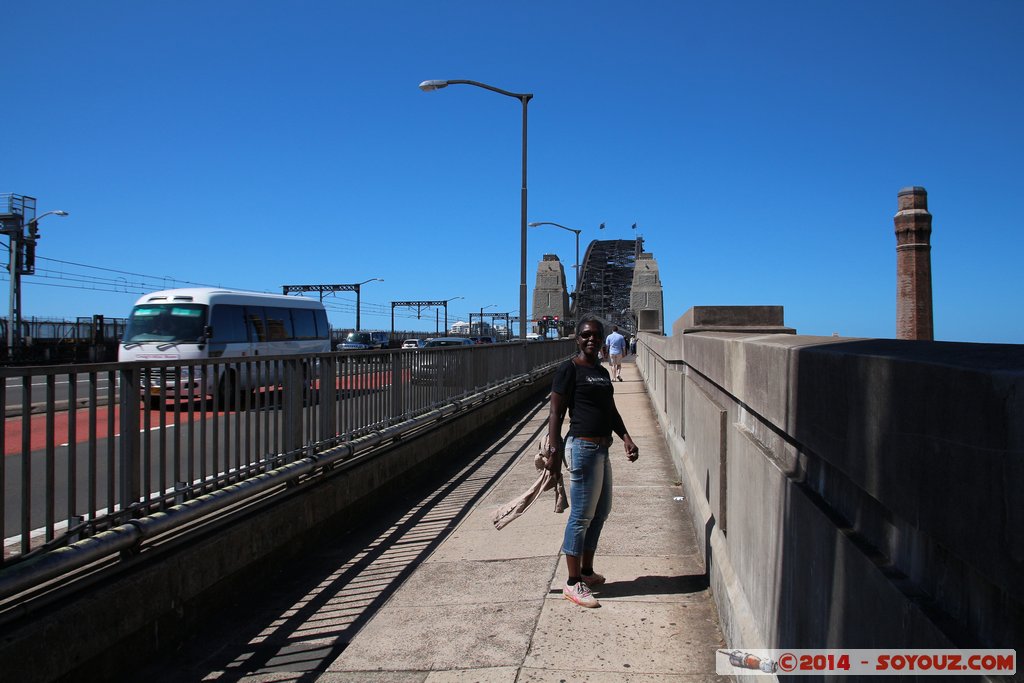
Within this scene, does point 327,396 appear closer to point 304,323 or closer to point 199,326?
point 199,326

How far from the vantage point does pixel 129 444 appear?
178 inches

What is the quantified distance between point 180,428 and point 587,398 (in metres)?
2.76

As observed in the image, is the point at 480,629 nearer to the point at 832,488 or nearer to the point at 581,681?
the point at 581,681

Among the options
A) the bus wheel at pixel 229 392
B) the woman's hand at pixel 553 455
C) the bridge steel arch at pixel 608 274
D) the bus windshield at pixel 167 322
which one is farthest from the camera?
the bridge steel arch at pixel 608 274

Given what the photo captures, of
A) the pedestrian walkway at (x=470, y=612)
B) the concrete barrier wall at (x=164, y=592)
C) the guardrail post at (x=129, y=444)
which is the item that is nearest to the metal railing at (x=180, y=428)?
the guardrail post at (x=129, y=444)

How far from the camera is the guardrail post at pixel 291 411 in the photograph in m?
6.47

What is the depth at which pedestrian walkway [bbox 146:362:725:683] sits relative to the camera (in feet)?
14.0

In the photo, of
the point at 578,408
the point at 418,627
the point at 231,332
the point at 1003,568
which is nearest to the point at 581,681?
the point at 418,627

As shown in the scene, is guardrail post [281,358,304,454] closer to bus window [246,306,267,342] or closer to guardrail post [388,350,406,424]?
guardrail post [388,350,406,424]

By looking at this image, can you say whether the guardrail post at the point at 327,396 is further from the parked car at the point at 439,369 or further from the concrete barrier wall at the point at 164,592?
the parked car at the point at 439,369

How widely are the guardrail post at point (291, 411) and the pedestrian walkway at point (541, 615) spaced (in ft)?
Answer: 4.90

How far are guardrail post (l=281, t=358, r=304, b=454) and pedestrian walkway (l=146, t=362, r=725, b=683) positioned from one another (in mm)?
974

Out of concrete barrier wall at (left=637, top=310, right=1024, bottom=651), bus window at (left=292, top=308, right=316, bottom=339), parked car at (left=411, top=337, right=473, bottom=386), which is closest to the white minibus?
bus window at (left=292, top=308, right=316, bottom=339)

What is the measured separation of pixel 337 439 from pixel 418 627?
2.88m
